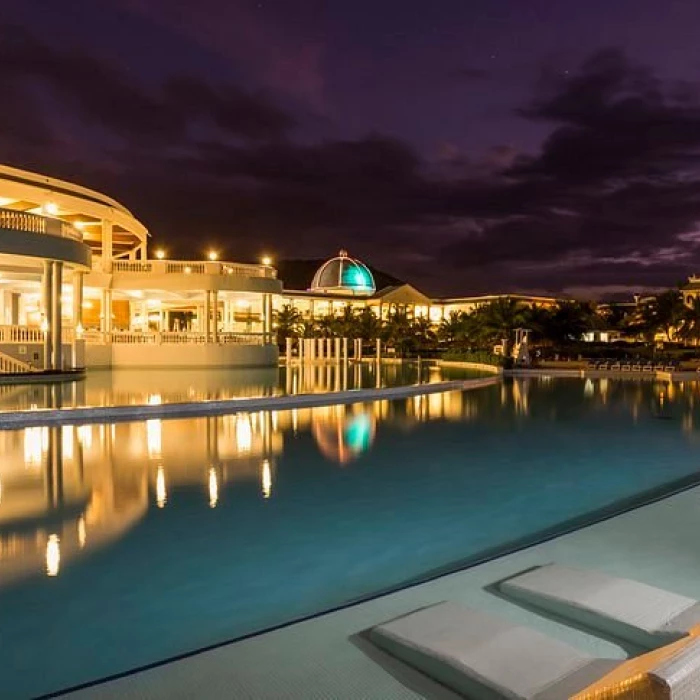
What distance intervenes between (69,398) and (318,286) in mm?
51992

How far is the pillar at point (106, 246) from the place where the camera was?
97.3ft

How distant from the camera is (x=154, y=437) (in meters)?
11.6

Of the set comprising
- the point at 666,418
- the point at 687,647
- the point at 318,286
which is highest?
the point at 318,286

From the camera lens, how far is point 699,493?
732 centimetres

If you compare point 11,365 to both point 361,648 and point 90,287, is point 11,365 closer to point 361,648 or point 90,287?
point 90,287

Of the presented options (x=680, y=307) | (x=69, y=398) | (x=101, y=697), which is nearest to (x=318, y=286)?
(x=680, y=307)

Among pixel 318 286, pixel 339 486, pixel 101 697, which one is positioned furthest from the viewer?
pixel 318 286

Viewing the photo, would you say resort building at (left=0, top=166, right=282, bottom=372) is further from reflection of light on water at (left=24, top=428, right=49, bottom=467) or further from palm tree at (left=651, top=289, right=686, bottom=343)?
palm tree at (left=651, top=289, right=686, bottom=343)

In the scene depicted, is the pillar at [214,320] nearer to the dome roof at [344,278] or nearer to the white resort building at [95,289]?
the white resort building at [95,289]

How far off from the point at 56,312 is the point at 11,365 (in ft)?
7.50

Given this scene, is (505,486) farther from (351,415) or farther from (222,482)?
(351,415)

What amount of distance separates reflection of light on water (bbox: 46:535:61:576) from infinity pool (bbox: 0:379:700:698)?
3cm

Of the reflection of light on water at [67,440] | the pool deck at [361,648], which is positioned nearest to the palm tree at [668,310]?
the reflection of light on water at [67,440]

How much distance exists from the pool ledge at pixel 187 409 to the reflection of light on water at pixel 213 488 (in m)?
5.43
